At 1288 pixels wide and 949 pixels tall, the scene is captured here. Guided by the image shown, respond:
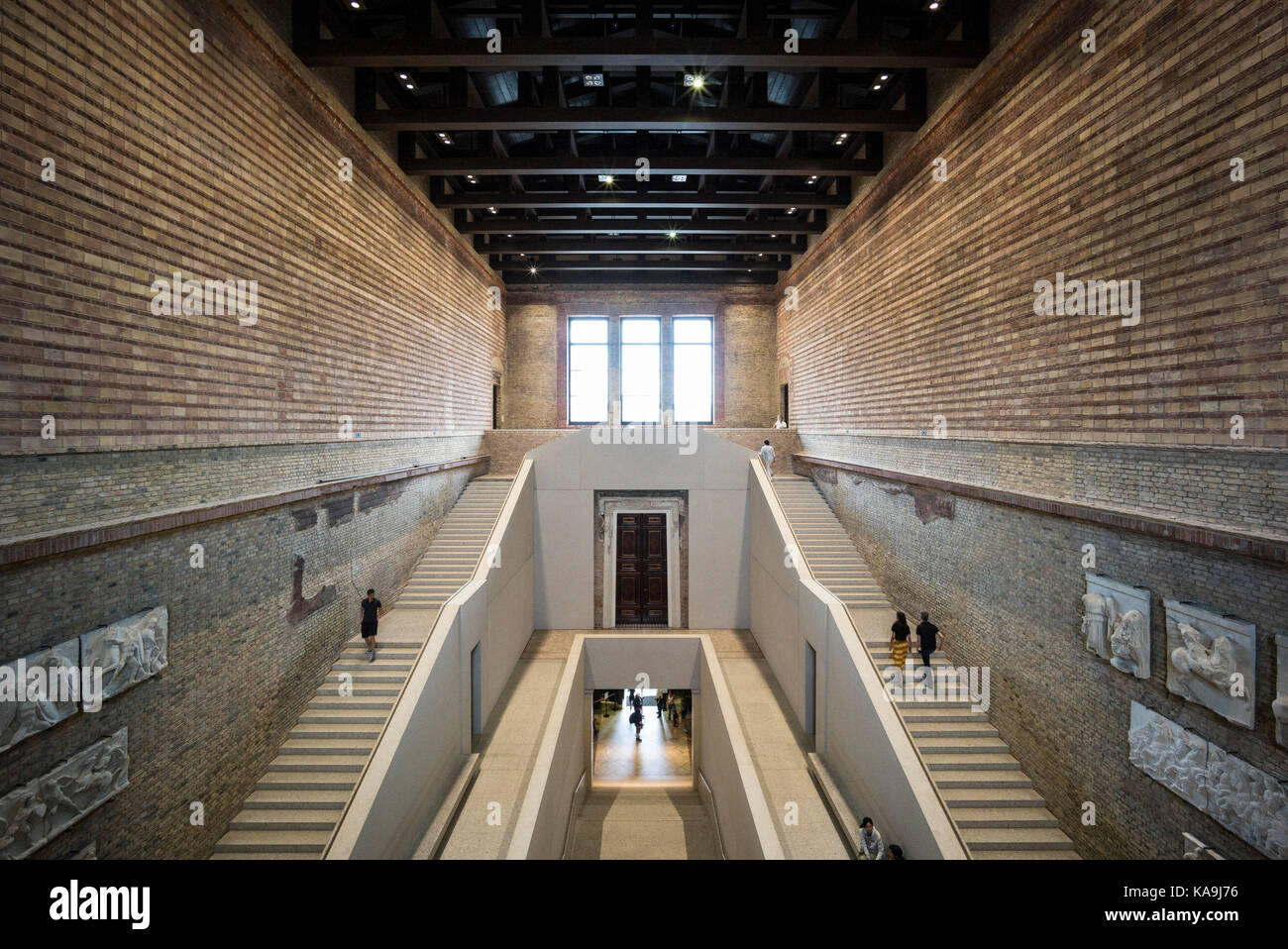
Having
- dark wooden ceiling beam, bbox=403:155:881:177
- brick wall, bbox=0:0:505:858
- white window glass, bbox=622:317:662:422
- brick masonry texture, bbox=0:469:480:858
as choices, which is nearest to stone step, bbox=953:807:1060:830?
brick masonry texture, bbox=0:469:480:858

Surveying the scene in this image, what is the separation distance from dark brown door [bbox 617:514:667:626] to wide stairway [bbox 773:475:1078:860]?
16.5ft

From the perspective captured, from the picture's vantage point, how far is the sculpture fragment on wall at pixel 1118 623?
19.3ft

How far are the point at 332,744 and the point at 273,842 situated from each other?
1364 millimetres

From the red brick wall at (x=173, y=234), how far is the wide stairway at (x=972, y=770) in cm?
918

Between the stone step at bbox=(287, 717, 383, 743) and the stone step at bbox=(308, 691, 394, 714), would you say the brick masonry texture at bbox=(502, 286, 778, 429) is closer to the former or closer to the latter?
the stone step at bbox=(308, 691, 394, 714)

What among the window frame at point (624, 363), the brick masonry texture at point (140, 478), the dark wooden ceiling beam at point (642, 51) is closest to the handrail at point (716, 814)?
the brick masonry texture at point (140, 478)

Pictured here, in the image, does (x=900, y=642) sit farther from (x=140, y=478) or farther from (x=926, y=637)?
(x=140, y=478)

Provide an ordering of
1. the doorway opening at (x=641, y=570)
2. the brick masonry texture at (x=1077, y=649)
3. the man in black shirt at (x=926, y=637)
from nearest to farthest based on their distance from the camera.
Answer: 1. the brick masonry texture at (x=1077, y=649)
2. the man in black shirt at (x=926, y=637)
3. the doorway opening at (x=641, y=570)

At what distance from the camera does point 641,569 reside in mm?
15680

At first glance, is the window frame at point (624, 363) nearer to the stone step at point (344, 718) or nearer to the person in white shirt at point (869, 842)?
the stone step at point (344, 718)

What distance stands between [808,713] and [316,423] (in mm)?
9044

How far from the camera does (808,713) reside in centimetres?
1034
